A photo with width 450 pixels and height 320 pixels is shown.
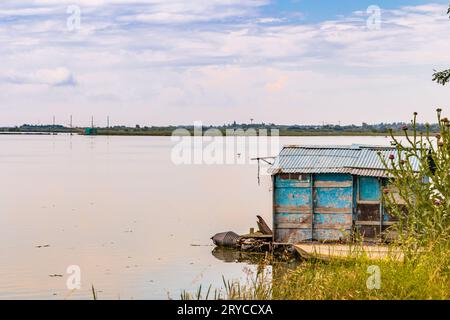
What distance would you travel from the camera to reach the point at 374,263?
30.5ft

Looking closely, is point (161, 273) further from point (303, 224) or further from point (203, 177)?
point (203, 177)

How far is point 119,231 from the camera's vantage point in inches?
1287

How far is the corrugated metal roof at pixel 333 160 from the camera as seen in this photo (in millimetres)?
22375

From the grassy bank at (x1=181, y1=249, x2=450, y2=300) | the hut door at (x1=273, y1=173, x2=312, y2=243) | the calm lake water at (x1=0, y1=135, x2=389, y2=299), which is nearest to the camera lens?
the grassy bank at (x1=181, y1=249, x2=450, y2=300)

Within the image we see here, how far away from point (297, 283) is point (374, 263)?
1150mm

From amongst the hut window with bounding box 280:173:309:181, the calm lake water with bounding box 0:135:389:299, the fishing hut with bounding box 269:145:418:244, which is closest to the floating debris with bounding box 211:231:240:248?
the calm lake water with bounding box 0:135:389:299

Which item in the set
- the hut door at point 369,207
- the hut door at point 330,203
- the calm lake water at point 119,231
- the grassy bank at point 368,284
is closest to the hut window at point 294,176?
the hut door at point 330,203

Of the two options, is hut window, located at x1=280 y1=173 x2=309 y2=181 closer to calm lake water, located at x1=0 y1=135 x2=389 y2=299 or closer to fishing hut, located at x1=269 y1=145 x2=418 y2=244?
fishing hut, located at x1=269 y1=145 x2=418 y2=244

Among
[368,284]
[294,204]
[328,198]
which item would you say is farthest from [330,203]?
[368,284]

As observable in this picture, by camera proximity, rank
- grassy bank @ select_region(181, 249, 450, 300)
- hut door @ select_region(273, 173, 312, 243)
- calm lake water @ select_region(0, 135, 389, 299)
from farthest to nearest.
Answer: hut door @ select_region(273, 173, 312, 243), calm lake water @ select_region(0, 135, 389, 299), grassy bank @ select_region(181, 249, 450, 300)

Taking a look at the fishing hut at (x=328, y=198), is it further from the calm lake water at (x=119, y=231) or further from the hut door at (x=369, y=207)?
the calm lake water at (x=119, y=231)

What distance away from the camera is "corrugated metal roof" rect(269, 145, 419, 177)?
22375 mm
